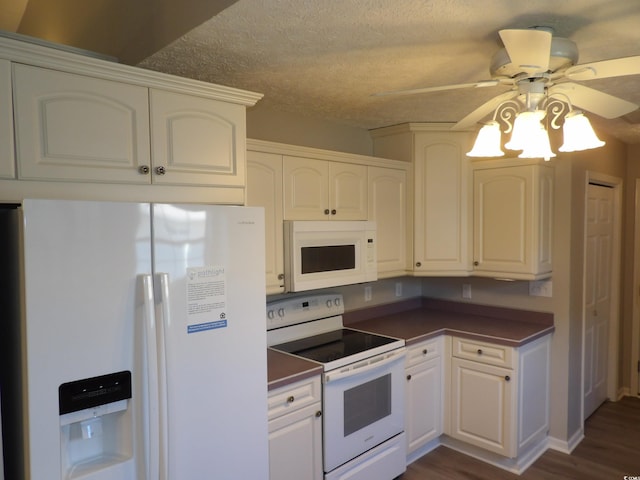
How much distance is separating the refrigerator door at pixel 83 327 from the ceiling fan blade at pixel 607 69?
5.07 ft

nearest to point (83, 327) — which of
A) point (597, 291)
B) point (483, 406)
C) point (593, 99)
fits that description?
point (593, 99)

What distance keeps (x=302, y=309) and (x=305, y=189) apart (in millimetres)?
786

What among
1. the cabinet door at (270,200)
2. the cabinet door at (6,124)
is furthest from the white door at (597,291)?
the cabinet door at (6,124)

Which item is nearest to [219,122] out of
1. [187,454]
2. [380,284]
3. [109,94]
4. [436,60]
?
[109,94]

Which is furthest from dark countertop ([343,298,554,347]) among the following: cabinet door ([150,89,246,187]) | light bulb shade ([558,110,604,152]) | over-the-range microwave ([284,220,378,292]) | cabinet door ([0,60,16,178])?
cabinet door ([0,60,16,178])

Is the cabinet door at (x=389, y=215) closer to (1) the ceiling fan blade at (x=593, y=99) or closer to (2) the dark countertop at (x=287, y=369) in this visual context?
(2) the dark countertop at (x=287, y=369)

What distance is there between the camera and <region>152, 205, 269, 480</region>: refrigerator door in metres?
1.54

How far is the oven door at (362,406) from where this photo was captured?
7.67ft

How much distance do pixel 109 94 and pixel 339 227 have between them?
1492 mm

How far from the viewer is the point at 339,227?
2.70m

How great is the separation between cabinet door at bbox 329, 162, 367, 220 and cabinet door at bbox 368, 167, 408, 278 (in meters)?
0.08

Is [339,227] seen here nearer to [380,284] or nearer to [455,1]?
[380,284]

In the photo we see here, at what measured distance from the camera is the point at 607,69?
1.45 m

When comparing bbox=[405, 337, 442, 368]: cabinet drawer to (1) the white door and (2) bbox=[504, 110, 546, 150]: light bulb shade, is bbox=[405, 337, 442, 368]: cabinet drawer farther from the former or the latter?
(2) bbox=[504, 110, 546, 150]: light bulb shade
